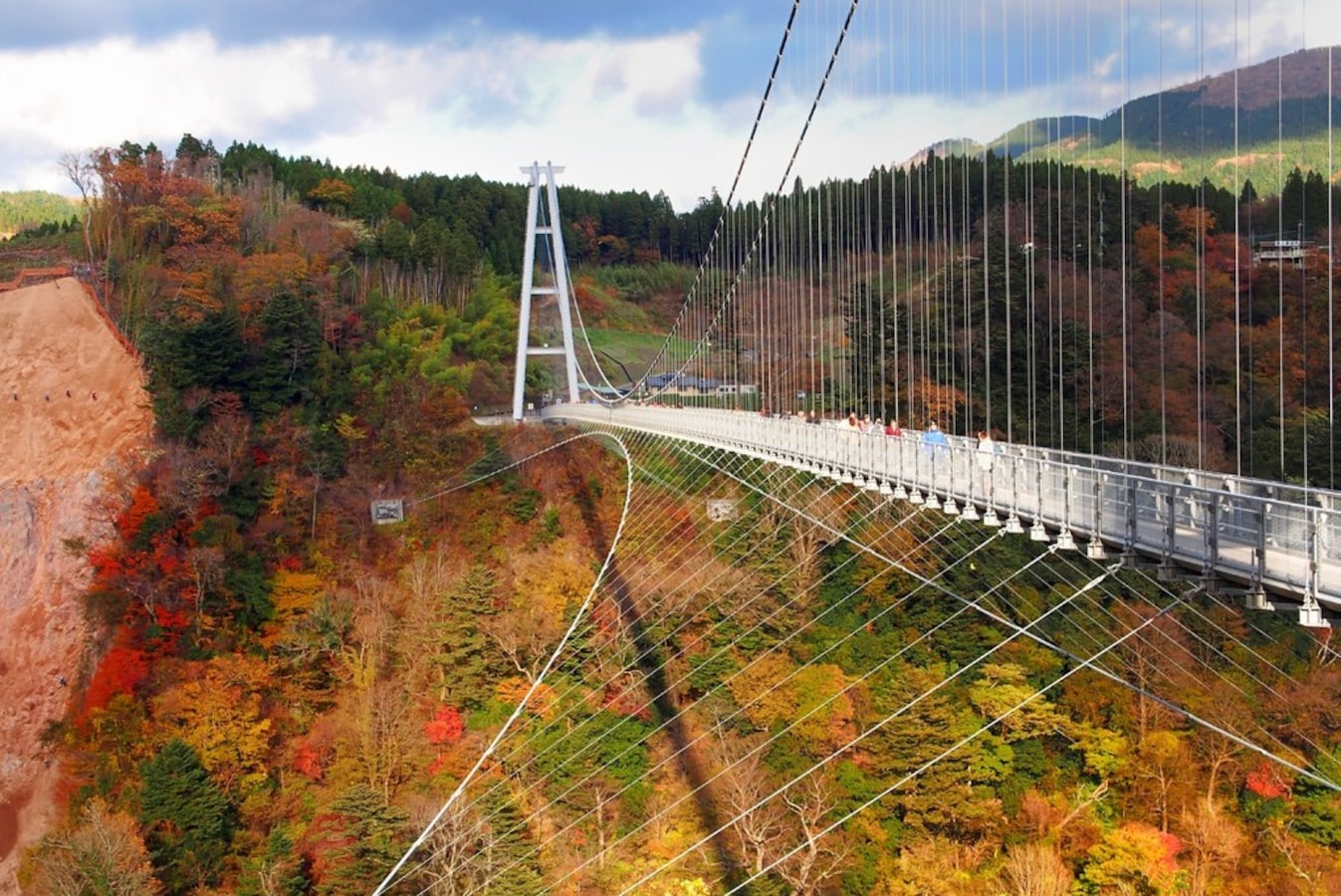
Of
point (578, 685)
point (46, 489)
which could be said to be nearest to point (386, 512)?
point (46, 489)

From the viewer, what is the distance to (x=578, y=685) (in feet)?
94.8

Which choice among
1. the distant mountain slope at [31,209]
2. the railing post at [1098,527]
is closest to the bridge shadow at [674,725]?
the railing post at [1098,527]

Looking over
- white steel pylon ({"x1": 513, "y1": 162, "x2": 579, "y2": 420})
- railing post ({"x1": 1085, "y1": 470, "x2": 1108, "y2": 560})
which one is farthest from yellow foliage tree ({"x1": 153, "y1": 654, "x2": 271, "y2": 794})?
railing post ({"x1": 1085, "y1": 470, "x2": 1108, "y2": 560})

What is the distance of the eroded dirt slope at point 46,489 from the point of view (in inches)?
1321

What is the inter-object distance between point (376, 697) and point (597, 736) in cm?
586

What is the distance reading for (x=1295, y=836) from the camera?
24.5 meters

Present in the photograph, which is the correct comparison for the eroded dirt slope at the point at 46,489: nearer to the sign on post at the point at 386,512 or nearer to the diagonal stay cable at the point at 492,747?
the sign on post at the point at 386,512

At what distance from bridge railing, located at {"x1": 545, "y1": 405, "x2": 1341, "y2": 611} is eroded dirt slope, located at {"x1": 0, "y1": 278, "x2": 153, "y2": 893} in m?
21.6

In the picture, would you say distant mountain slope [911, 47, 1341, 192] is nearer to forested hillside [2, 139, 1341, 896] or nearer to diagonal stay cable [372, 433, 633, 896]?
forested hillside [2, 139, 1341, 896]

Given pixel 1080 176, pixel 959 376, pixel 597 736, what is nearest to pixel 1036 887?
pixel 597 736

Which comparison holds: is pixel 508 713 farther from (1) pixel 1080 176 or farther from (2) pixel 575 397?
(2) pixel 575 397

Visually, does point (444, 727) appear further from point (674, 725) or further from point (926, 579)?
point (926, 579)

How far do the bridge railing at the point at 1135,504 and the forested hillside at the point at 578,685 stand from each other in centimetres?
246

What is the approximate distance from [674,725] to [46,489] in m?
20.7
